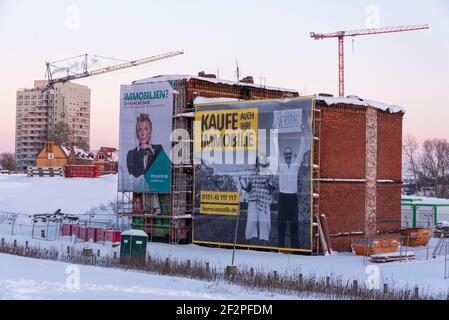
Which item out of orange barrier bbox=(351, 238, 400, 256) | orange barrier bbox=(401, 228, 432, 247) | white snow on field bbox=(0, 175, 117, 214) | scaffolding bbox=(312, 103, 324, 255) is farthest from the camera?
white snow on field bbox=(0, 175, 117, 214)

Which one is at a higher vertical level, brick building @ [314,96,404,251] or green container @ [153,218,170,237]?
brick building @ [314,96,404,251]

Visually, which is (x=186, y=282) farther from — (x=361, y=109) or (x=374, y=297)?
(x=361, y=109)

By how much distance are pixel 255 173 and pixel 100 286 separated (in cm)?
2179

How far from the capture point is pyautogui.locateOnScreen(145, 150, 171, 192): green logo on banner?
4478 centimetres

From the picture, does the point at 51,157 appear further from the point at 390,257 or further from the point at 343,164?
the point at 390,257

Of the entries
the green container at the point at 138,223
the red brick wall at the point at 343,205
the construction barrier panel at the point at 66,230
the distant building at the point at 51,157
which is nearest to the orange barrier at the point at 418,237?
the red brick wall at the point at 343,205

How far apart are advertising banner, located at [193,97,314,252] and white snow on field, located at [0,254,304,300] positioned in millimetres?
16252

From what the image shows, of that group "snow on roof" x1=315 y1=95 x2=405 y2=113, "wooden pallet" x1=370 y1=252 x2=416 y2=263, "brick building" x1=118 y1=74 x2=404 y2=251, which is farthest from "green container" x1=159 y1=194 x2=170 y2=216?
"wooden pallet" x1=370 y1=252 x2=416 y2=263

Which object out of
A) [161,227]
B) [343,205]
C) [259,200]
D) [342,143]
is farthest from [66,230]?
[342,143]

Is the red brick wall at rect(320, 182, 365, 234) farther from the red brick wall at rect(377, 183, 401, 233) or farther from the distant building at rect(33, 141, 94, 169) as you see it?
the distant building at rect(33, 141, 94, 169)

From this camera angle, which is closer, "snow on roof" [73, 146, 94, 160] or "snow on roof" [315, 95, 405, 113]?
"snow on roof" [315, 95, 405, 113]

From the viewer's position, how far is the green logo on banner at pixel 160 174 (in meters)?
44.8
